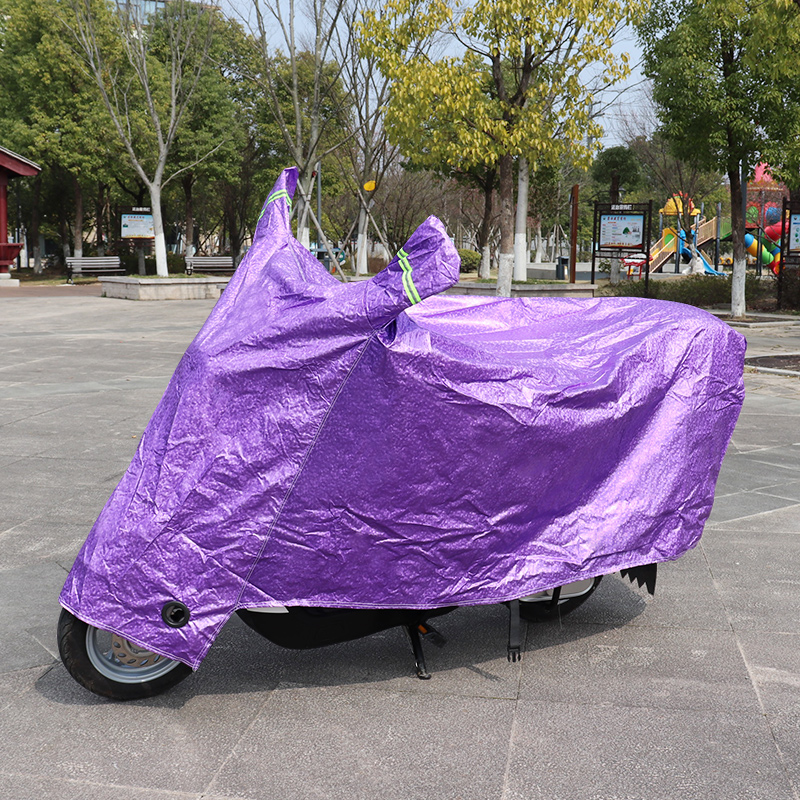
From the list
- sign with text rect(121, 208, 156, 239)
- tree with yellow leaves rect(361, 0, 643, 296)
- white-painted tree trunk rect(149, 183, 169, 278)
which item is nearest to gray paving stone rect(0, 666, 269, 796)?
tree with yellow leaves rect(361, 0, 643, 296)

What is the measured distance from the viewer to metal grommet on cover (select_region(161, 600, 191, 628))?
2.98 meters

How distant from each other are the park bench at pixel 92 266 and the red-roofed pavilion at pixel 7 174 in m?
2.13

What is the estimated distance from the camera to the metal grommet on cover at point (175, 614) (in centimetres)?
298

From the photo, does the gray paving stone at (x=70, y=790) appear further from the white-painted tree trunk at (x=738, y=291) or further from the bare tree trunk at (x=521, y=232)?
the bare tree trunk at (x=521, y=232)

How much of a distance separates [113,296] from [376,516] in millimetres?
24175

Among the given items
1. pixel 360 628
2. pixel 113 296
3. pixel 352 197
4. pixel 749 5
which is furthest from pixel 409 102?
pixel 352 197

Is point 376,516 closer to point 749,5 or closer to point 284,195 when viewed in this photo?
point 284,195

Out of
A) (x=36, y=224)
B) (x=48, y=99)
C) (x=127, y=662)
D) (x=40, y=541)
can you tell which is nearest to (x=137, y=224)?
(x=48, y=99)

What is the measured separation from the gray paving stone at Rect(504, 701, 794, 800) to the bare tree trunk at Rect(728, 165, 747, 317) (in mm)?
17210

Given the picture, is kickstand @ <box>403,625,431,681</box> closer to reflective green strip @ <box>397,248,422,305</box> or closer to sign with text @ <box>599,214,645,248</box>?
reflective green strip @ <box>397,248,422,305</box>

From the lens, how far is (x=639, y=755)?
3018mm

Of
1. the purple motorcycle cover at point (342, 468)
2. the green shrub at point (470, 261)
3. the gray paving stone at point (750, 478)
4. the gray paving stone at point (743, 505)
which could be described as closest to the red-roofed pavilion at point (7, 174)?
the green shrub at point (470, 261)

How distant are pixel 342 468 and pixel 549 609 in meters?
1.31

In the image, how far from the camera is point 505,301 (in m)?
4.24
